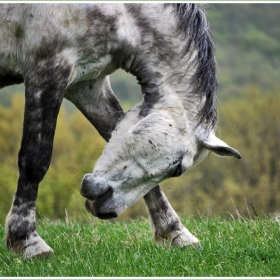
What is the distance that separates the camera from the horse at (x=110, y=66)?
4.57m

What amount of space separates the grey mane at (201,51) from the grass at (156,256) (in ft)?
3.75

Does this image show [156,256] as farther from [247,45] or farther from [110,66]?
[247,45]

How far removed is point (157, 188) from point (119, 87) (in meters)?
66.3

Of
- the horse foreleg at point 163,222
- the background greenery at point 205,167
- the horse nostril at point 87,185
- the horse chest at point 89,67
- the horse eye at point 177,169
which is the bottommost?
the background greenery at point 205,167

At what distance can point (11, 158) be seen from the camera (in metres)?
27.9

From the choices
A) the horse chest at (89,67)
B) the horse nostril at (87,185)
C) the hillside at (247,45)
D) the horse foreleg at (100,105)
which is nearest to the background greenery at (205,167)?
the horse foreleg at (100,105)

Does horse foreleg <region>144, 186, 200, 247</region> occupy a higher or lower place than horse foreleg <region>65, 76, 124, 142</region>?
lower

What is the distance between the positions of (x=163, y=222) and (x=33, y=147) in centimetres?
159

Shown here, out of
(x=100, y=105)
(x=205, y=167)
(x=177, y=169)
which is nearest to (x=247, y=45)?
(x=205, y=167)

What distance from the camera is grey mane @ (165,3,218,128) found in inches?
193

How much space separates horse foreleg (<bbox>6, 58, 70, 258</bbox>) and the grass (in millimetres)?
170

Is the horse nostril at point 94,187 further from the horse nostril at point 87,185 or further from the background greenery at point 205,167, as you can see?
the background greenery at point 205,167

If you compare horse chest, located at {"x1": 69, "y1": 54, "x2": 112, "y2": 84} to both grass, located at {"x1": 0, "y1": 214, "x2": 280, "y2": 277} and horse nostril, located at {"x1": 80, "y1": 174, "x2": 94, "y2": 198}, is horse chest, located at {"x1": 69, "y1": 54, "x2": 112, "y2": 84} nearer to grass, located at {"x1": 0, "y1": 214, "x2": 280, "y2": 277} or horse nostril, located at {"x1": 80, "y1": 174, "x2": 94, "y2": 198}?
horse nostril, located at {"x1": 80, "y1": 174, "x2": 94, "y2": 198}

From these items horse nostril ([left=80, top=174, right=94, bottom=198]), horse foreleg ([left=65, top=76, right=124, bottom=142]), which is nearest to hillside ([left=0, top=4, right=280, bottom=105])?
horse foreleg ([left=65, top=76, right=124, bottom=142])
